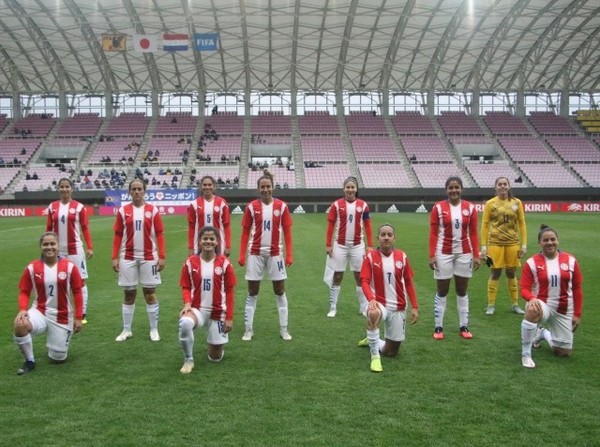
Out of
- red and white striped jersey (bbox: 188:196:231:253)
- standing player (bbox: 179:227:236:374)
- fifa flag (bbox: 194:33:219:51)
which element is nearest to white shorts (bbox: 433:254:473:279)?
standing player (bbox: 179:227:236:374)

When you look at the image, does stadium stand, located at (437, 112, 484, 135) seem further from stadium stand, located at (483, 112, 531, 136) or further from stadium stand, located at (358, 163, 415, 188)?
stadium stand, located at (358, 163, 415, 188)

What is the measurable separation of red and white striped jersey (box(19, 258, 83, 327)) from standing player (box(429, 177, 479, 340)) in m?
4.21

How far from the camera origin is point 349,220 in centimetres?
826

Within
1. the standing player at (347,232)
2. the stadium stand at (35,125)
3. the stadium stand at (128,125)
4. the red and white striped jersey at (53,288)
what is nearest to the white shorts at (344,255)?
the standing player at (347,232)

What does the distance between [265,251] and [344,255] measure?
67.3 inches

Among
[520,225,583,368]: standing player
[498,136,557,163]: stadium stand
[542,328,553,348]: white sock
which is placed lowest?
→ [542,328,553,348]: white sock

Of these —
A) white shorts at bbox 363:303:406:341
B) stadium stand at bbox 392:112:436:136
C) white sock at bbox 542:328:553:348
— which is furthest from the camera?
stadium stand at bbox 392:112:436:136

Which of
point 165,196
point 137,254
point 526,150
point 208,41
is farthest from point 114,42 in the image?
point 526,150

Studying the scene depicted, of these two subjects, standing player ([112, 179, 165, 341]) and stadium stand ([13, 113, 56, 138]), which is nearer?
standing player ([112, 179, 165, 341])

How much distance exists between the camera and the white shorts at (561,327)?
6059 mm

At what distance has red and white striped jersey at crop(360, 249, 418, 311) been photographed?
6.03 metres

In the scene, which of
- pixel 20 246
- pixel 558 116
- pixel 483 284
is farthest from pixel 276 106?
pixel 483 284

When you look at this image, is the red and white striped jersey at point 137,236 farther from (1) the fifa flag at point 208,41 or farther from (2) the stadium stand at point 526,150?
(2) the stadium stand at point 526,150

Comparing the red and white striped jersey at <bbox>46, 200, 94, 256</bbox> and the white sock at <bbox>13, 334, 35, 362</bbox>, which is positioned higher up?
the red and white striped jersey at <bbox>46, 200, 94, 256</bbox>
